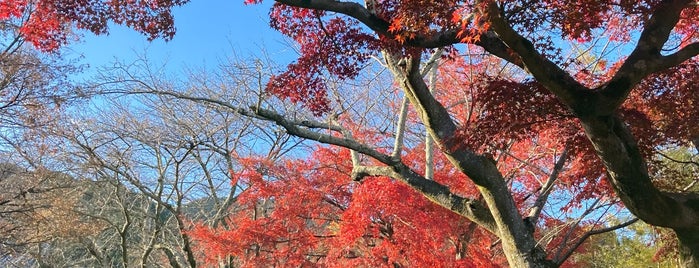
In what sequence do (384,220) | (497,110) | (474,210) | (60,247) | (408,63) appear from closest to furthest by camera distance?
(497,110) → (408,63) → (474,210) → (384,220) → (60,247)

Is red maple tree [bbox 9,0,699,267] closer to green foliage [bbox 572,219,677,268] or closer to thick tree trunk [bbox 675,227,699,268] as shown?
thick tree trunk [bbox 675,227,699,268]

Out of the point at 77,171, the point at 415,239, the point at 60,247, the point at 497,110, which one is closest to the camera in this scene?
the point at 497,110

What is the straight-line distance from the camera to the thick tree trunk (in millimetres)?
4451

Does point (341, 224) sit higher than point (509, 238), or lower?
higher

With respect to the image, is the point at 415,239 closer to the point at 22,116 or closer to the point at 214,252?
the point at 214,252

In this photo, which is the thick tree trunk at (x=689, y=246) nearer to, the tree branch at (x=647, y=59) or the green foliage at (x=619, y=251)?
the tree branch at (x=647, y=59)

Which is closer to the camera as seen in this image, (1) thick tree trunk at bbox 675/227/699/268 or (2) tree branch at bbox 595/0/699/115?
(2) tree branch at bbox 595/0/699/115

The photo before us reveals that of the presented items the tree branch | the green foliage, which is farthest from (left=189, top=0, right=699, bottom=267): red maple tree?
the green foliage

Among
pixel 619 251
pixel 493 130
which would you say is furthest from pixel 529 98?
pixel 619 251

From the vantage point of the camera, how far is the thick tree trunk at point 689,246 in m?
4.45

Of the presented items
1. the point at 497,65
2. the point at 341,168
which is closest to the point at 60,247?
the point at 341,168

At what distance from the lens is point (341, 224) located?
753cm

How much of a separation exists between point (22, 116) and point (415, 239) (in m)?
5.78

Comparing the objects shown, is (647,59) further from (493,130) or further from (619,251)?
(619,251)
